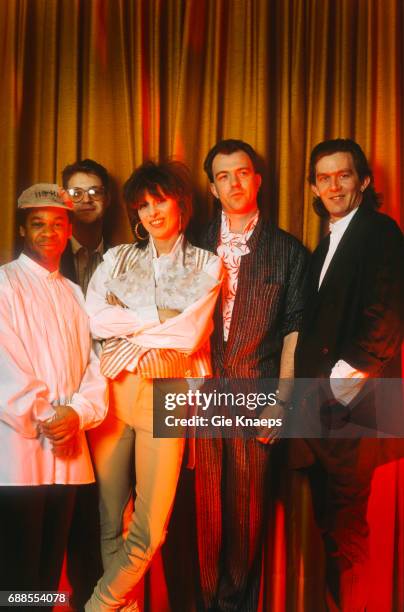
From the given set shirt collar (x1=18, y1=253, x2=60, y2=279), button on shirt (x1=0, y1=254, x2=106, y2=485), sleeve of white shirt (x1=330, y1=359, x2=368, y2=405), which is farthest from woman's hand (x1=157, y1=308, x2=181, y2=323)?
sleeve of white shirt (x1=330, y1=359, x2=368, y2=405)

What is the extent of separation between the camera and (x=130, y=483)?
6.56 feet

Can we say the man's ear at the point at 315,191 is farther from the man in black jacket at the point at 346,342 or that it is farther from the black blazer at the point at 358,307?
the black blazer at the point at 358,307

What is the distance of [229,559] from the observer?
6.53ft

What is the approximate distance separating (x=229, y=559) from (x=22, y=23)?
1.86 metres

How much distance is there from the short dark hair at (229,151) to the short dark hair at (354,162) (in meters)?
0.18

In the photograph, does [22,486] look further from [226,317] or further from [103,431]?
[226,317]

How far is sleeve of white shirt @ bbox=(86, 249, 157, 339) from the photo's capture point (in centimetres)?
194

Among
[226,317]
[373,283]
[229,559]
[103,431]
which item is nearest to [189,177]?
[226,317]

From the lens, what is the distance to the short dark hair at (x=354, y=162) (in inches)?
80.2

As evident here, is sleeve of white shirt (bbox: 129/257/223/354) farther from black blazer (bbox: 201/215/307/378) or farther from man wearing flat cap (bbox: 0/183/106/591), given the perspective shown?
man wearing flat cap (bbox: 0/183/106/591)

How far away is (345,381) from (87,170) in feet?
3.45

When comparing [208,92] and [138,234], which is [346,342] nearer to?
[138,234]

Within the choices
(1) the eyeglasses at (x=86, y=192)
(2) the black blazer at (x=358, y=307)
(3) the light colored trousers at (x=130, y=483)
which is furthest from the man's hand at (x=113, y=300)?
(2) the black blazer at (x=358, y=307)

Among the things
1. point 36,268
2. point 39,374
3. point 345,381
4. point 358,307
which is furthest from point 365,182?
point 39,374
